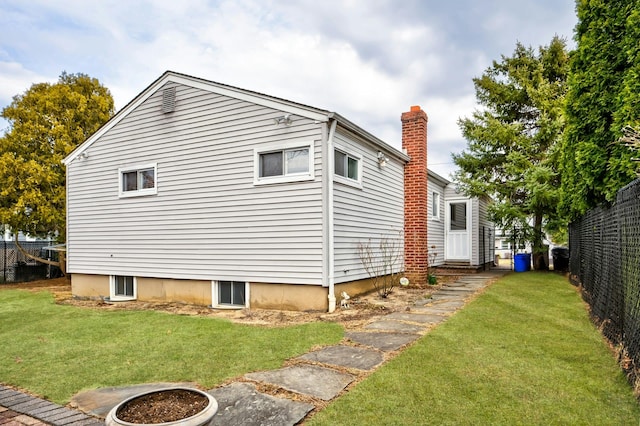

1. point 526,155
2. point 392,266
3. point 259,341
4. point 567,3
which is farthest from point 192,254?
point 526,155

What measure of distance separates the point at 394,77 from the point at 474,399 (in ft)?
42.9

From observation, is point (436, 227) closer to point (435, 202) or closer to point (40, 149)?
point (435, 202)

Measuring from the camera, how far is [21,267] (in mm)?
16344

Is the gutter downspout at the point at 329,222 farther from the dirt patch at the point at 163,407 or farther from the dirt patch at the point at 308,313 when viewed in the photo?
the dirt patch at the point at 163,407

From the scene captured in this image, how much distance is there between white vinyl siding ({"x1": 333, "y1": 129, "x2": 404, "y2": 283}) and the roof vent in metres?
4.41

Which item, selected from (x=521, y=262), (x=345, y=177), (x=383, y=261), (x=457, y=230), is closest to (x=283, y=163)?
(x=345, y=177)

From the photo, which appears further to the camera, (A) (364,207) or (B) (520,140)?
(B) (520,140)

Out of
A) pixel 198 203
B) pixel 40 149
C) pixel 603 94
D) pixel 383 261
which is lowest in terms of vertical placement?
pixel 383 261

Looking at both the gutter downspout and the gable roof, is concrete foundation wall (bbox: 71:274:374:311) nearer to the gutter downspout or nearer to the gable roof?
the gutter downspout

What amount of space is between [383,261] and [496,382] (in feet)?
20.2

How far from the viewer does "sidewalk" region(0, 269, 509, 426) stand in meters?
3.13

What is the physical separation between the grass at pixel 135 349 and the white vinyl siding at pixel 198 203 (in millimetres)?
1651

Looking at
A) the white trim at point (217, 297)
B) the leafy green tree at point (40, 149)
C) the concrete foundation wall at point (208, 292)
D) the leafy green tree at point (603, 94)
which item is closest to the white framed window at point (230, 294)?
the white trim at point (217, 297)

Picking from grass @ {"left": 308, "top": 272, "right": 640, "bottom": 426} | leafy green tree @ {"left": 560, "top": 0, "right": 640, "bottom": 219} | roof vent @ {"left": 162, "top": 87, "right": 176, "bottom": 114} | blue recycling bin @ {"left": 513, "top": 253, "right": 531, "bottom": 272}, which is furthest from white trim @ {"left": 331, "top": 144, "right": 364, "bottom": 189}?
blue recycling bin @ {"left": 513, "top": 253, "right": 531, "bottom": 272}
